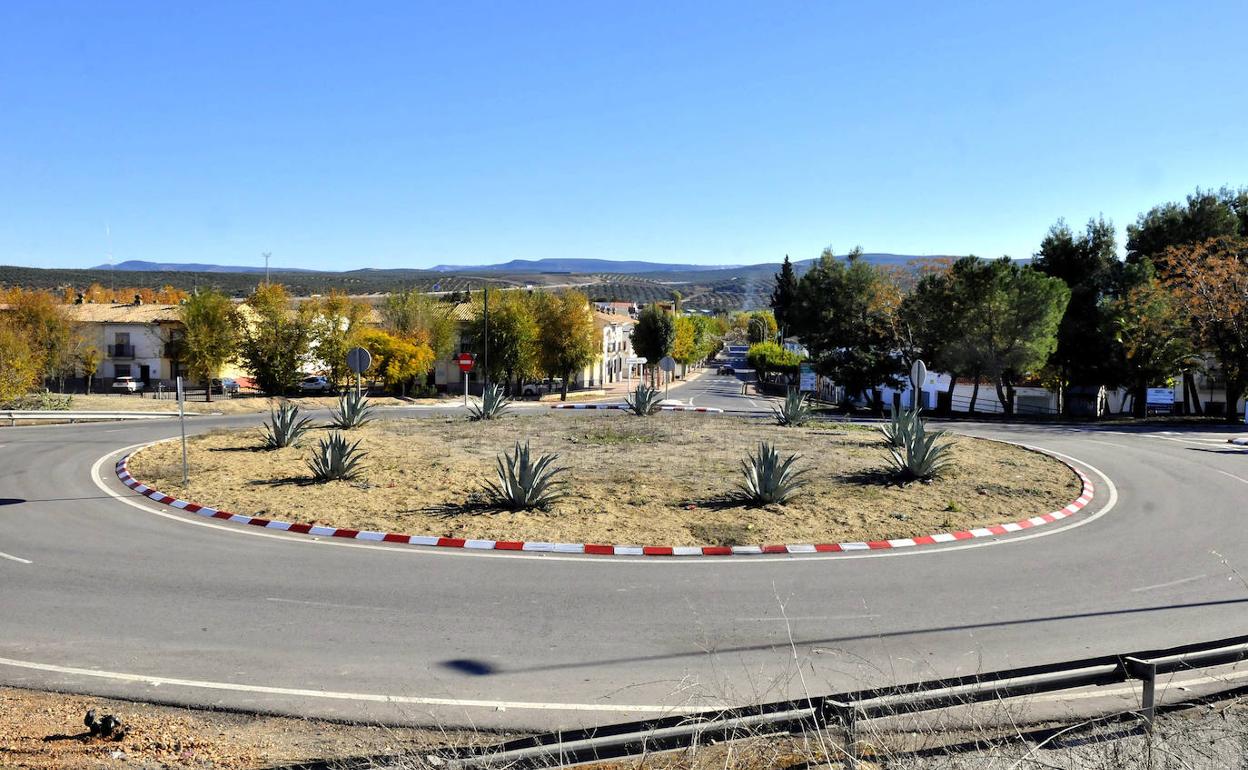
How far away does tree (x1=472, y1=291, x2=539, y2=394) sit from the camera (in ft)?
193

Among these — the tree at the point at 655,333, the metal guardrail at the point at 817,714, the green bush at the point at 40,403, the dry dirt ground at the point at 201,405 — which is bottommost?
the dry dirt ground at the point at 201,405

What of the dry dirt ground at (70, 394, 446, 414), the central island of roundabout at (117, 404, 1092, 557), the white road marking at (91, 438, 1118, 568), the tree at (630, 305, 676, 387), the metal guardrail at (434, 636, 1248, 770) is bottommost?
the white road marking at (91, 438, 1118, 568)

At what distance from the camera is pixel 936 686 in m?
5.18

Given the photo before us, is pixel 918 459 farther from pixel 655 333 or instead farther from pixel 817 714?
pixel 655 333

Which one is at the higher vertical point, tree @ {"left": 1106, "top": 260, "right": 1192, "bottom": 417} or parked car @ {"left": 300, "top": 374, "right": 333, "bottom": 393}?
tree @ {"left": 1106, "top": 260, "right": 1192, "bottom": 417}

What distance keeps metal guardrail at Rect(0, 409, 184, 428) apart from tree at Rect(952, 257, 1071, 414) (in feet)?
117

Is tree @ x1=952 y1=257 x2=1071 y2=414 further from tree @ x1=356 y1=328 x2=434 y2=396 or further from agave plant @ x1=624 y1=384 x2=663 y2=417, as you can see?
tree @ x1=356 y1=328 x2=434 y2=396

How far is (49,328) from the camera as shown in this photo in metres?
61.0

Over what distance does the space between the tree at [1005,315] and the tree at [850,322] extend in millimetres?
6009

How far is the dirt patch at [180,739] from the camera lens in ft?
19.2

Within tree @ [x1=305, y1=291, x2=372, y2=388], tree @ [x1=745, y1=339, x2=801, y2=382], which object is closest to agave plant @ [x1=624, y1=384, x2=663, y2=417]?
tree @ [x1=305, y1=291, x2=372, y2=388]

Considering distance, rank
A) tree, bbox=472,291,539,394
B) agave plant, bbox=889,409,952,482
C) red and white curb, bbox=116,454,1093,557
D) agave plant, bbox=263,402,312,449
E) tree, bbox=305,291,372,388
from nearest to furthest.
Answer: red and white curb, bbox=116,454,1093,557
agave plant, bbox=889,409,952,482
agave plant, bbox=263,402,312,449
tree, bbox=305,291,372,388
tree, bbox=472,291,539,394

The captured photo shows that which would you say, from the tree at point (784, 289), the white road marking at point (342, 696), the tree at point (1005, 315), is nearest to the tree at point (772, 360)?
the tree at point (784, 289)

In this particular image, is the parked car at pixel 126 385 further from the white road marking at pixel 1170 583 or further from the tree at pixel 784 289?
the tree at pixel 784 289
